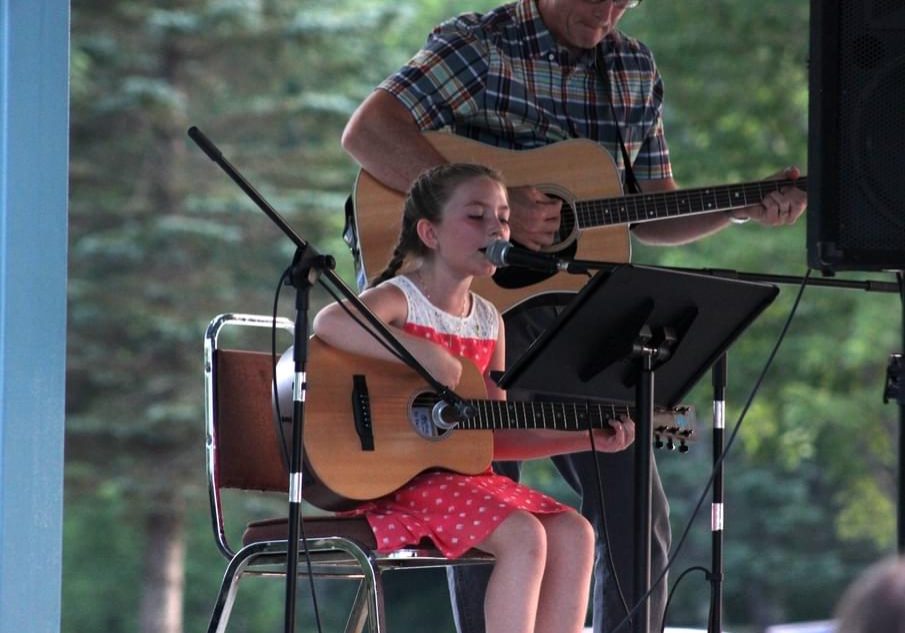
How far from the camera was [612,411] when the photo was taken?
3.11 metres

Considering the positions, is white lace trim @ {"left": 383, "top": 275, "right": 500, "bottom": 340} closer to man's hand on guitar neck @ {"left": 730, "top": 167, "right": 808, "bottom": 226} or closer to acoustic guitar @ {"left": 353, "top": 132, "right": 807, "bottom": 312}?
acoustic guitar @ {"left": 353, "top": 132, "right": 807, "bottom": 312}

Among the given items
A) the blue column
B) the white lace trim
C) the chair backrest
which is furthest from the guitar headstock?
the blue column

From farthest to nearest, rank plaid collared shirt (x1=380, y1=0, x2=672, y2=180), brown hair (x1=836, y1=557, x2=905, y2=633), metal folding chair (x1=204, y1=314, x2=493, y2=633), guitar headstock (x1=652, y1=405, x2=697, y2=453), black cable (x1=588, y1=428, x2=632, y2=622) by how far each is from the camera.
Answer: plaid collared shirt (x1=380, y1=0, x2=672, y2=180)
black cable (x1=588, y1=428, x2=632, y2=622)
guitar headstock (x1=652, y1=405, x2=697, y2=453)
metal folding chair (x1=204, y1=314, x2=493, y2=633)
brown hair (x1=836, y1=557, x2=905, y2=633)

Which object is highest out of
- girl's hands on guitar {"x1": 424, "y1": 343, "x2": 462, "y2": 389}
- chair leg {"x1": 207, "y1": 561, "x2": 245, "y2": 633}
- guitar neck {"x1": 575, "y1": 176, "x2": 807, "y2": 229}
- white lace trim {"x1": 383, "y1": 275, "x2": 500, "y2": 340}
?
guitar neck {"x1": 575, "y1": 176, "x2": 807, "y2": 229}

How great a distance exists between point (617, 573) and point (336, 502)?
844 mm

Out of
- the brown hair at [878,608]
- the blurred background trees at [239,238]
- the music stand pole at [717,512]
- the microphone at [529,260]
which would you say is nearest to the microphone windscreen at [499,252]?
the microphone at [529,260]

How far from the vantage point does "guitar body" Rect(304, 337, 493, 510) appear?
9.64 ft

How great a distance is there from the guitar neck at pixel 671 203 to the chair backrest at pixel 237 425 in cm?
87

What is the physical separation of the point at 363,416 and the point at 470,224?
57cm

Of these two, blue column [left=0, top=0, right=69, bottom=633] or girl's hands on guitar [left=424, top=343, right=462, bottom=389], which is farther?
girl's hands on guitar [left=424, top=343, right=462, bottom=389]

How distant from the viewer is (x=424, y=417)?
3.05 meters

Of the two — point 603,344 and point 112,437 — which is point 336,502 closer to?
point 603,344

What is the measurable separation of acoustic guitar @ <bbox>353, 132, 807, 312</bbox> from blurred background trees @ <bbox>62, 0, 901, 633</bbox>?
7150 millimetres

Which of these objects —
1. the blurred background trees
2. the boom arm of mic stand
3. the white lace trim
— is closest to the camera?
the boom arm of mic stand
